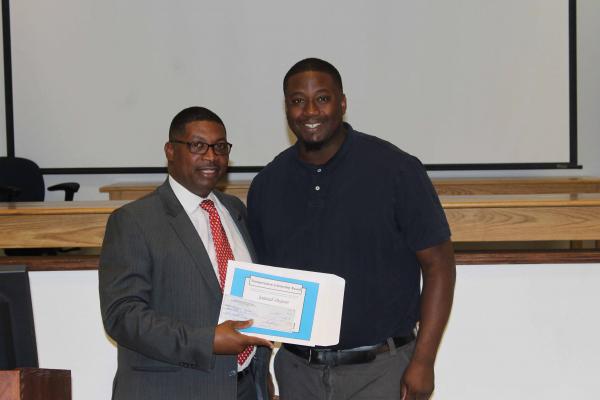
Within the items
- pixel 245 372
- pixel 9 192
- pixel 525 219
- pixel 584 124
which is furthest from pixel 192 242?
pixel 584 124

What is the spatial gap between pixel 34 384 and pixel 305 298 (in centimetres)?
91

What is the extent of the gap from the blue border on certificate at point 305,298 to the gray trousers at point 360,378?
0.20 m

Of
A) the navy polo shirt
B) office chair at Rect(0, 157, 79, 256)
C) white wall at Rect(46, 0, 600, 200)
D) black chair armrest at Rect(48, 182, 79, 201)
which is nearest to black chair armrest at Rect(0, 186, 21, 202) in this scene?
office chair at Rect(0, 157, 79, 256)

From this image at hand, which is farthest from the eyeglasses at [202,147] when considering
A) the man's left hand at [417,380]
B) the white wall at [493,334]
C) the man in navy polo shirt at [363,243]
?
the white wall at [493,334]

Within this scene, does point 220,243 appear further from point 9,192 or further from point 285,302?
point 9,192

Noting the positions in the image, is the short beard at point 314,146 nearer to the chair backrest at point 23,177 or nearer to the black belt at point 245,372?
the black belt at point 245,372

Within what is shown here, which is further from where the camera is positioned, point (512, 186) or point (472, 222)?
point (512, 186)

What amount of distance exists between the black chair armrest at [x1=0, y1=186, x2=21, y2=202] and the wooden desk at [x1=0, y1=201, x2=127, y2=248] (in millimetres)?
2768

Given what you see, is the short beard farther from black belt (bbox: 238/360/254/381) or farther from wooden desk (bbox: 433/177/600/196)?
wooden desk (bbox: 433/177/600/196)

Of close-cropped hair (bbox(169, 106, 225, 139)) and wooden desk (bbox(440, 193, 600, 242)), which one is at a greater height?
close-cropped hair (bbox(169, 106, 225, 139))

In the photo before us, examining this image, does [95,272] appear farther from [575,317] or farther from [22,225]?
[575,317]

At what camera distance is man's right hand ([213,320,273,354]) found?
1899mm

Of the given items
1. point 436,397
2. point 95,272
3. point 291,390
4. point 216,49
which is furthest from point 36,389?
point 216,49

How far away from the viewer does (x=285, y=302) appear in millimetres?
2020
